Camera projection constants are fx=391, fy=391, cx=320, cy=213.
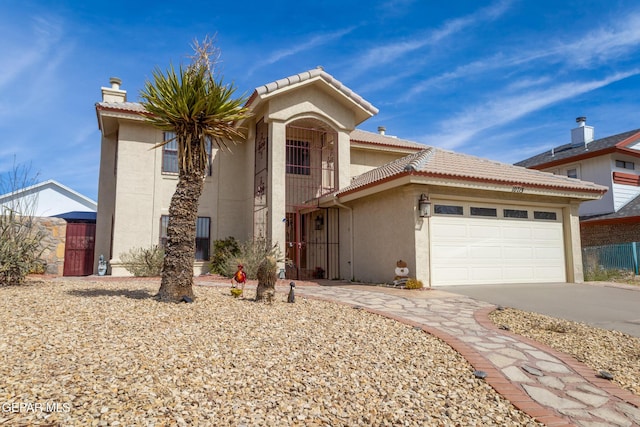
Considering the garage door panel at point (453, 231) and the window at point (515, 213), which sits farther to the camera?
the window at point (515, 213)

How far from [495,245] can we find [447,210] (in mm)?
2091

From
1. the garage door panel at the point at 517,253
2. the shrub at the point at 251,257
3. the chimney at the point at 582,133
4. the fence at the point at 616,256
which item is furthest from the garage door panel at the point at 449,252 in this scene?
the chimney at the point at 582,133

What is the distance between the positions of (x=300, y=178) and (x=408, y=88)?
5.74 m

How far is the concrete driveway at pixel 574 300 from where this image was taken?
7398 millimetres

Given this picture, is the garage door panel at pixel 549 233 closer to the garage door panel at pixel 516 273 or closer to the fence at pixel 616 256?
the garage door panel at pixel 516 273

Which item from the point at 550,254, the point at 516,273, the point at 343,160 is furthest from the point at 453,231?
the point at 343,160

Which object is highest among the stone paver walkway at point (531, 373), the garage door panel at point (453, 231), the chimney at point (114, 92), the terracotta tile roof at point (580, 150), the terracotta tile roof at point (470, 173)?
the chimney at point (114, 92)

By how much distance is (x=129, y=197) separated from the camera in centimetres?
Answer: 1512

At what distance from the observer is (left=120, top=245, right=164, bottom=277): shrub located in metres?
13.6

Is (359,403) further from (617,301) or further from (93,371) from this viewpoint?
(617,301)

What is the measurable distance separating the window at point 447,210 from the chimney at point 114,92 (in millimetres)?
13859

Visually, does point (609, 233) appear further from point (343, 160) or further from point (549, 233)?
point (343, 160)

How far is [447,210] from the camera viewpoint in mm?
11898

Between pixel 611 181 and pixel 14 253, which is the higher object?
pixel 611 181
